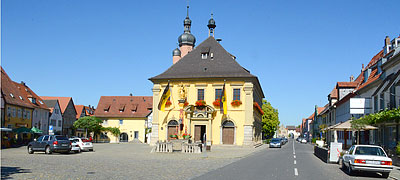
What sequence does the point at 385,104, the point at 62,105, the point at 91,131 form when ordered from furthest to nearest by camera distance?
the point at 62,105 < the point at 91,131 < the point at 385,104

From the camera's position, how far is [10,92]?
52.2 m

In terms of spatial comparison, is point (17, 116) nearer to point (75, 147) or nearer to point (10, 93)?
point (10, 93)

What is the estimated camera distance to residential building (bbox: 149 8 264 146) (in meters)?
47.5

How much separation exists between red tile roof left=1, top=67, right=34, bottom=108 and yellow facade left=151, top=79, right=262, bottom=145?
57.5ft

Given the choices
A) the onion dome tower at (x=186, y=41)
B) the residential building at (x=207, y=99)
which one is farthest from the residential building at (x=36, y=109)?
the onion dome tower at (x=186, y=41)

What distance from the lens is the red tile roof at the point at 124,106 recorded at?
3147 inches

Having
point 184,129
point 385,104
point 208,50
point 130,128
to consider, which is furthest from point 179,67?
point 130,128

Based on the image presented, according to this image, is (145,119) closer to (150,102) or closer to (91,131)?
(150,102)

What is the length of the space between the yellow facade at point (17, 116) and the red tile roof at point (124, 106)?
2293 centimetres

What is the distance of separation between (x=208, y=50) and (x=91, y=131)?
3262 centimetres

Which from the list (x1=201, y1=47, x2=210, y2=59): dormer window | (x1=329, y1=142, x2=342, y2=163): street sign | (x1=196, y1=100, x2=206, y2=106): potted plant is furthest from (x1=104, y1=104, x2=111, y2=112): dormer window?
(x1=329, y1=142, x2=342, y2=163): street sign

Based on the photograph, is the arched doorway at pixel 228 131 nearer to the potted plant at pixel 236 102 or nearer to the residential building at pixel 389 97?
the potted plant at pixel 236 102

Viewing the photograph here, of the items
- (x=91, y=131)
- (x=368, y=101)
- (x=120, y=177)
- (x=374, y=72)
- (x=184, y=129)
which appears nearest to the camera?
(x=120, y=177)

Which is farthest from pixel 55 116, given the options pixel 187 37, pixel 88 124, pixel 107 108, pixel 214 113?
pixel 214 113
